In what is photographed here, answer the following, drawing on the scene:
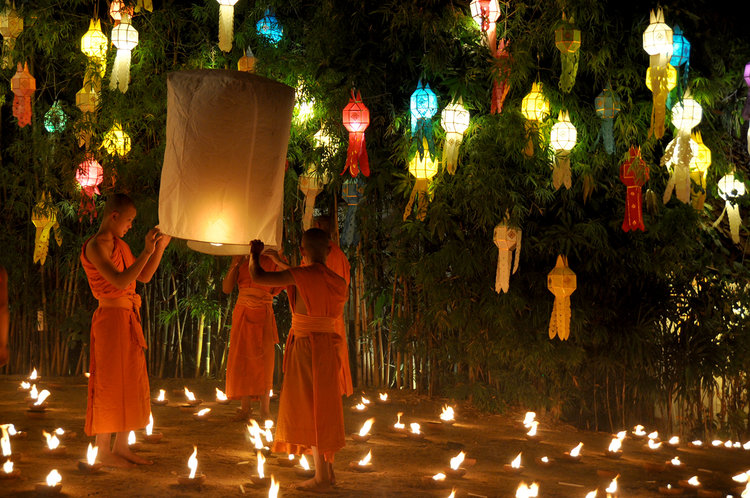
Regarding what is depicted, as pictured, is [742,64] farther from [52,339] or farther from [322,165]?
[52,339]

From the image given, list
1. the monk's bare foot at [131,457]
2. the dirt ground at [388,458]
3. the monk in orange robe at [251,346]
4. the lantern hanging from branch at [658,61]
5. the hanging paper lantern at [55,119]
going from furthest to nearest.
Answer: the hanging paper lantern at [55,119] → the monk in orange robe at [251,346] → the lantern hanging from branch at [658,61] → the monk's bare foot at [131,457] → the dirt ground at [388,458]

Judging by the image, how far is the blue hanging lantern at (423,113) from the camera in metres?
5.25

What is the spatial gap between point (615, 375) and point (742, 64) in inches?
94.4

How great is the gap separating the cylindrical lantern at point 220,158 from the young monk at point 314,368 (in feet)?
1.53

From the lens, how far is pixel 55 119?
21.6 feet

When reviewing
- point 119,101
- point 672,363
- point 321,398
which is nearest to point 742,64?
point 672,363

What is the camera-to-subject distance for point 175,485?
3738 mm

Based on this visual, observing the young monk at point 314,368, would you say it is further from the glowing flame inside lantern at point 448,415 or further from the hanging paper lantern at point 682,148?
the hanging paper lantern at point 682,148

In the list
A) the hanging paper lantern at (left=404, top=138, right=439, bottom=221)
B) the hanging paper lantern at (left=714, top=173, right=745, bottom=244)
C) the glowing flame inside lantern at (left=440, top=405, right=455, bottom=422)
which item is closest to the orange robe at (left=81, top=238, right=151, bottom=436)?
the hanging paper lantern at (left=404, top=138, right=439, bottom=221)

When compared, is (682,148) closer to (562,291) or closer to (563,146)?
(563,146)

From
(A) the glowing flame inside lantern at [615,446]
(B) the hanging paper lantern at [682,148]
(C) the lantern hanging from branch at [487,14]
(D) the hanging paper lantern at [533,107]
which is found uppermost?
(C) the lantern hanging from branch at [487,14]

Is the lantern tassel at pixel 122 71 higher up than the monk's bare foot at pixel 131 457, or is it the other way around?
the lantern tassel at pixel 122 71

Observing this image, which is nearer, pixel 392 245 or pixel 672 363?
pixel 672 363

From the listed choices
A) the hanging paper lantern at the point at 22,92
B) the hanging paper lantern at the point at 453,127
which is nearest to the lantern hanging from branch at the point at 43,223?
the hanging paper lantern at the point at 22,92
